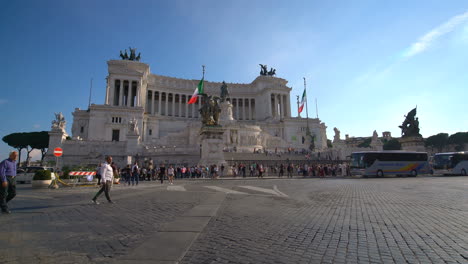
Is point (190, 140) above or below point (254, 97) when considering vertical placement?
below

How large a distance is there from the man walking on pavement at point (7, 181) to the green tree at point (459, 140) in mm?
101207

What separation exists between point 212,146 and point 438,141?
89.8 metres

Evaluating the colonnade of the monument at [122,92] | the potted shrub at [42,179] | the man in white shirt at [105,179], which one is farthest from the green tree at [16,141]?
the man in white shirt at [105,179]

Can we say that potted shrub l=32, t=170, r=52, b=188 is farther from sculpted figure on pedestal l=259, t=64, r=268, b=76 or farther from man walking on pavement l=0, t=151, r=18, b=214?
sculpted figure on pedestal l=259, t=64, r=268, b=76

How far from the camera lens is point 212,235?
454cm

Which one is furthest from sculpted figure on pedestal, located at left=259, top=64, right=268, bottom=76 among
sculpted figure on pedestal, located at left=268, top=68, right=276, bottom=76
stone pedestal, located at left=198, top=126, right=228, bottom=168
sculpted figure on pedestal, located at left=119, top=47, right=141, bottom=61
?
stone pedestal, located at left=198, top=126, right=228, bottom=168

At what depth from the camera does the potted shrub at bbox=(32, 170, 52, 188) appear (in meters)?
14.7

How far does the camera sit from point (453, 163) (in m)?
28.0

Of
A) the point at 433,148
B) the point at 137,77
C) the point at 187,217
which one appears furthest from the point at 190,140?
the point at 433,148

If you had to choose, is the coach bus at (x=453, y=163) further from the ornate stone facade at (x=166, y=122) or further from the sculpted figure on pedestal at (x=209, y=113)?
the sculpted figure on pedestal at (x=209, y=113)

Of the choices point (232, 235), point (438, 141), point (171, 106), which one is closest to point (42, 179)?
point (232, 235)

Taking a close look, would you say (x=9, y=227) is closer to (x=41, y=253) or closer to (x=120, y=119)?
(x=41, y=253)

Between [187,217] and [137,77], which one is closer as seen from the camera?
[187,217]

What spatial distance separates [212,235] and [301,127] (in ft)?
232
